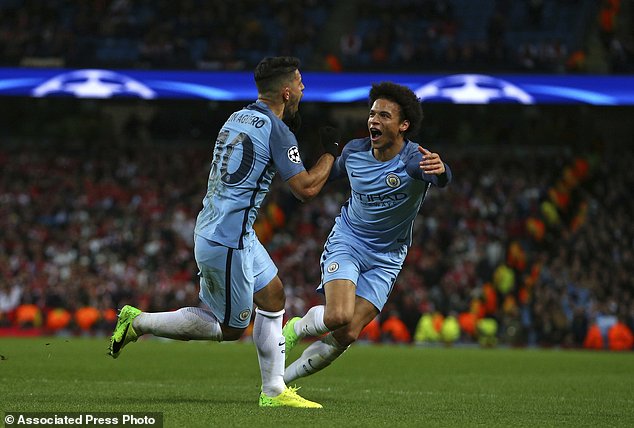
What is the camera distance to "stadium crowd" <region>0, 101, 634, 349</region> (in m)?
23.1

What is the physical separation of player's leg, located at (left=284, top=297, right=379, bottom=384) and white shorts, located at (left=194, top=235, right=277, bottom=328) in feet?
3.21

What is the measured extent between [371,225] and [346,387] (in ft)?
7.94

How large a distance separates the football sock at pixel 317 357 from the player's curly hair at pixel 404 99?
71.8 inches

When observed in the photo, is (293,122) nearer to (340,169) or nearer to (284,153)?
(284,153)

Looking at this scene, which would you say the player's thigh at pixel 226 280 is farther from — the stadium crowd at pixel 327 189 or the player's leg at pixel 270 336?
the stadium crowd at pixel 327 189

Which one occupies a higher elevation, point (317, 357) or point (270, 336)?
point (270, 336)

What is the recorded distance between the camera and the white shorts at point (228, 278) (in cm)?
763

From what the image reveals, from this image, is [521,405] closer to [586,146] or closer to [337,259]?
[337,259]

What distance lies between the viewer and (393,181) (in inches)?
340

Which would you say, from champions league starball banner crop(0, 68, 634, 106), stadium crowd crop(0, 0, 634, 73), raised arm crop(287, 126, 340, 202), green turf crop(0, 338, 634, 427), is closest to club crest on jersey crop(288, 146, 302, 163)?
raised arm crop(287, 126, 340, 202)

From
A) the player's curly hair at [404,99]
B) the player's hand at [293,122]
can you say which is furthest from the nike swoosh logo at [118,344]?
the player's curly hair at [404,99]

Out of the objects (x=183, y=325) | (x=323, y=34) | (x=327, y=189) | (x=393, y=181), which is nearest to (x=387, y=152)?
(x=393, y=181)

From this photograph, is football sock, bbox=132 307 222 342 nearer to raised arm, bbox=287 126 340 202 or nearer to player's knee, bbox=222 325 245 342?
player's knee, bbox=222 325 245 342

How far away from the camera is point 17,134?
2841cm
